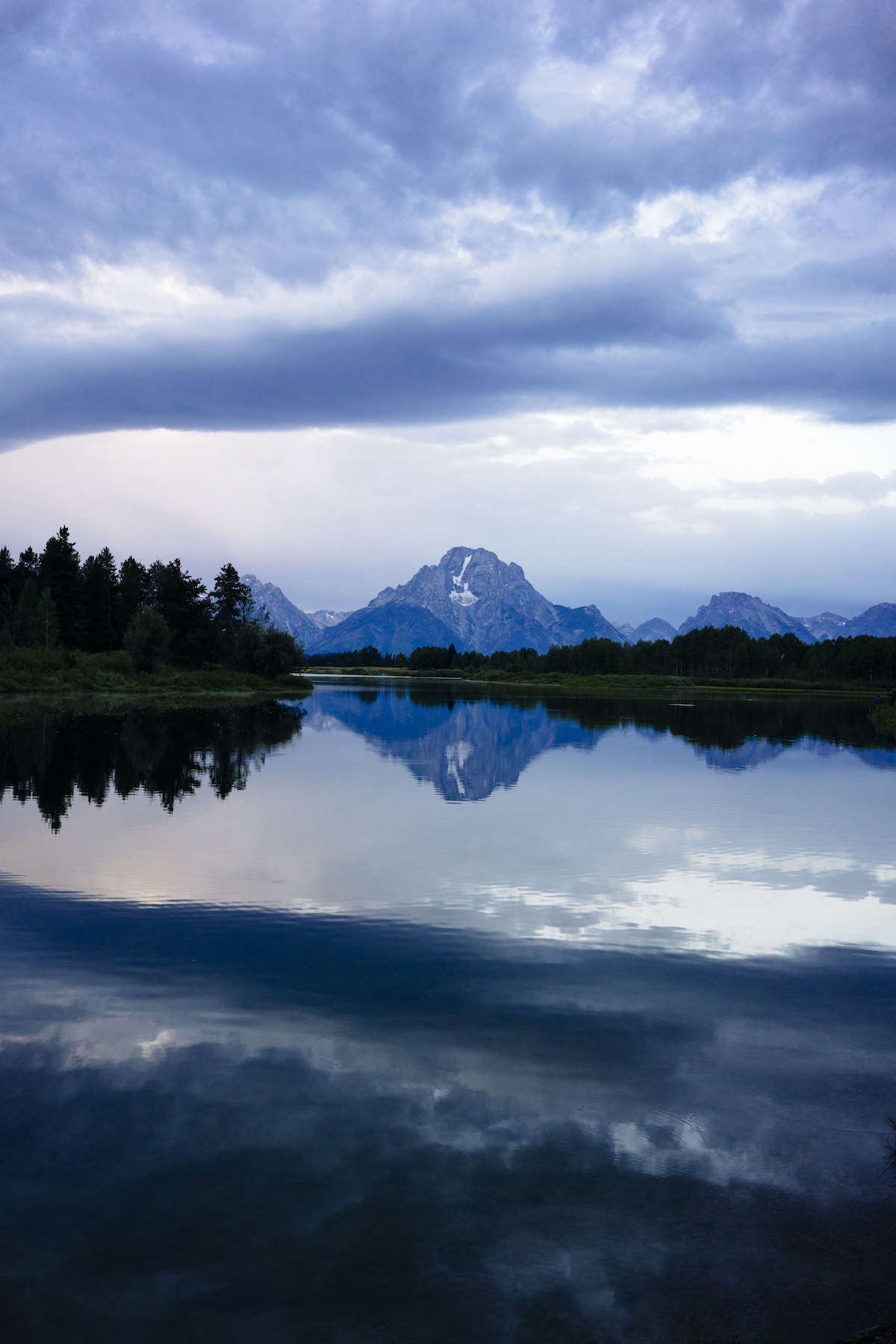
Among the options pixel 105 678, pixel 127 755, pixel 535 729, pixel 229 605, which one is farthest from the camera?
pixel 229 605

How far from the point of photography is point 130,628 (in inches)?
4267

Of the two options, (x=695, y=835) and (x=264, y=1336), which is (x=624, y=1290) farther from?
(x=695, y=835)

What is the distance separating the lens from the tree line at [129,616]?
101000 mm

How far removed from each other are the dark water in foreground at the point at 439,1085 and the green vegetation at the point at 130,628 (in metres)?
73.2

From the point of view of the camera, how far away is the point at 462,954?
12.8 meters

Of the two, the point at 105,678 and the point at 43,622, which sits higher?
the point at 43,622

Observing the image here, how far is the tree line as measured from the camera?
3976 inches

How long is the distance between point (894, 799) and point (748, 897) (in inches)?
682

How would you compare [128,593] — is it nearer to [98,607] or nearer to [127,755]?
[98,607]

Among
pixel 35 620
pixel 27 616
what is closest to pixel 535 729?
pixel 35 620

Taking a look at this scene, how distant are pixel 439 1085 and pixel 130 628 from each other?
354ft

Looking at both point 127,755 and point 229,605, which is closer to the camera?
point 127,755

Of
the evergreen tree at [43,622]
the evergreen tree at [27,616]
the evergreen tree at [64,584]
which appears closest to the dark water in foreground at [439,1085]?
the evergreen tree at [43,622]

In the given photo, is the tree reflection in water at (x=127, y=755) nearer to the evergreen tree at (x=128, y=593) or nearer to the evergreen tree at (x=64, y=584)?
the evergreen tree at (x=64, y=584)
